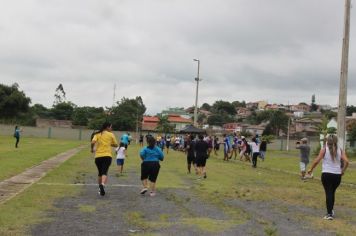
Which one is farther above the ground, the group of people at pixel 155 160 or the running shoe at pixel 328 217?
the group of people at pixel 155 160

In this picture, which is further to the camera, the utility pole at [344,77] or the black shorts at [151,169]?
the utility pole at [344,77]

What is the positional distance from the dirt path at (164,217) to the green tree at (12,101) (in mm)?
74739

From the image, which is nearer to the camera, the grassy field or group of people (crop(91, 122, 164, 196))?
the grassy field

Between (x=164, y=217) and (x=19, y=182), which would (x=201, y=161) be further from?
(x=164, y=217)

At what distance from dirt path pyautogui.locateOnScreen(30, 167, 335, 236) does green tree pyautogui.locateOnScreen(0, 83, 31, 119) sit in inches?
2942

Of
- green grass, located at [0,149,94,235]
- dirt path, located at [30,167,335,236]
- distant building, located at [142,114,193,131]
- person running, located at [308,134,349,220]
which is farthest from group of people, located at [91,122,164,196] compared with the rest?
distant building, located at [142,114,193,131]

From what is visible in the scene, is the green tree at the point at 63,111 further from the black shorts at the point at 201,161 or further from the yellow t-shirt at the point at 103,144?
the yellow t-shirt at the point at 103,144

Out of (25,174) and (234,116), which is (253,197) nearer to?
(25,174)

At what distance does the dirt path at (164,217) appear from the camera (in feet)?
28.5

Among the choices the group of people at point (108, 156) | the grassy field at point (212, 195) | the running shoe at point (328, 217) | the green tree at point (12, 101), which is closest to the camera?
the grassy field at point (212, 195)

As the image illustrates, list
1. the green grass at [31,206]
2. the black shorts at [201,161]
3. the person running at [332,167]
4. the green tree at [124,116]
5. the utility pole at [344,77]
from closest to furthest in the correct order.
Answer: the green grass at [31,206], the person running at [332,167], the black shorts at [201,161], the utility pole at [344,77], the green tree at [124,116]

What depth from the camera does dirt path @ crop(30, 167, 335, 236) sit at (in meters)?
8.67

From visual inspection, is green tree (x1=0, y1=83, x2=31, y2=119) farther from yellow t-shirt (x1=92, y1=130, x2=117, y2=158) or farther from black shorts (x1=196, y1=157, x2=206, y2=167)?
yellow t-shirt (x1=92, y1=130, x2=117, y2=158)

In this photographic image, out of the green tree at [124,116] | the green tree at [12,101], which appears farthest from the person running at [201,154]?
the green tree at [124,116]
